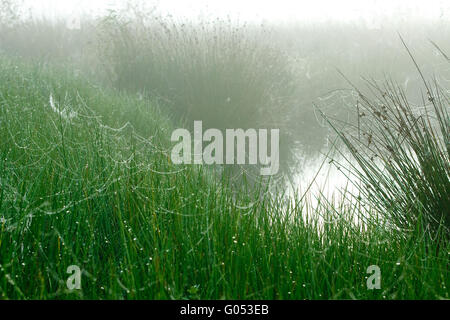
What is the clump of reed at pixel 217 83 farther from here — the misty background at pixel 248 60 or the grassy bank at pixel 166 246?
the grassy bank at pixel 166 246

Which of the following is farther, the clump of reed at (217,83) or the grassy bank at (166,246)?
the clump of reed at (217,83)

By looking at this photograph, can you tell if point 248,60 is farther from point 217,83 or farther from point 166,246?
point 166,246

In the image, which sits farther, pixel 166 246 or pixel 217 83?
pixel 217 83

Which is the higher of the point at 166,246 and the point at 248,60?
the point at 248,60

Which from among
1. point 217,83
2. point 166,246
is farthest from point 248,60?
point 166,246

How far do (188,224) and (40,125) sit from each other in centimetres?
153

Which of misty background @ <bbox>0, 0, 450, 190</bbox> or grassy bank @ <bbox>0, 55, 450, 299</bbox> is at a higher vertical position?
misty background @ <bbox>0, 0, 450, 190</bbox>

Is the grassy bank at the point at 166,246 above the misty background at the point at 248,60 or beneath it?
beneath

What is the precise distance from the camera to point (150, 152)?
3.37 metres

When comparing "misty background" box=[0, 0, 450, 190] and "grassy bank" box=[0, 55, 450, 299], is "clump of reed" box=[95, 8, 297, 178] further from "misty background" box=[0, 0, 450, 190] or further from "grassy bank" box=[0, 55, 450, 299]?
"grassy bank" box=[0, 55, 450, 299]

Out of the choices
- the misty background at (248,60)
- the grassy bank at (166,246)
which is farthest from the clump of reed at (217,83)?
the grassy bank at (166,246)

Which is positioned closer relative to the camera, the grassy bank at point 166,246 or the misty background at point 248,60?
the grassy bank at point 166,246

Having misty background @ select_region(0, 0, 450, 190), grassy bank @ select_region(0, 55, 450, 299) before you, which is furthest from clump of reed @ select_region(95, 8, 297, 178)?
grassy bank @ select_region(0, 55, 450, 299)
